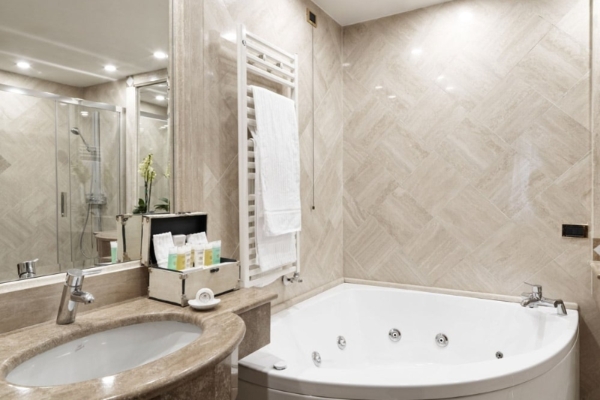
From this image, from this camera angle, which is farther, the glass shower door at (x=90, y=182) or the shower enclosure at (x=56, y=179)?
the glass shower door at (x=90, y=182)

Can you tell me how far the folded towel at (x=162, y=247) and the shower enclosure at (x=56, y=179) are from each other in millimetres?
152

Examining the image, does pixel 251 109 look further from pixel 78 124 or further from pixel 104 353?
pixel 104 353

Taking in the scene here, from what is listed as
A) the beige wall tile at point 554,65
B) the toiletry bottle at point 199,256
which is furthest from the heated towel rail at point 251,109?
the beige wall tile at point 554,65

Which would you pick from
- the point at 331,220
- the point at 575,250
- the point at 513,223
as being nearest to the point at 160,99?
the point at 331,220

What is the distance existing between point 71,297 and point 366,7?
2.48 metres

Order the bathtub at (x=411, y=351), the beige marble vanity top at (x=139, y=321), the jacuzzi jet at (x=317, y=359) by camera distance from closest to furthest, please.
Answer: the beige marble vanity top at (x=139, y=321) → the bathtub at (x=411, y=351) → the jacuzzi jet at (x=317, y=359)

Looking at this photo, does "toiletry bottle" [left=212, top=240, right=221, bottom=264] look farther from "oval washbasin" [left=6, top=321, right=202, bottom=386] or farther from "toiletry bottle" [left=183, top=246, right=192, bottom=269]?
"oval washbasin" [left=6, top=321, right=202, bottom=386]

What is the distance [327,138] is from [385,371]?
172 cm

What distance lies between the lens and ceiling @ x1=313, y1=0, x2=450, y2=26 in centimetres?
273

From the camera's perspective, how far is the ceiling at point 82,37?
4.09ft

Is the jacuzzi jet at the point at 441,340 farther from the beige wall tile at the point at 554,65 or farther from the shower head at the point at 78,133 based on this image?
the shower head at the point at 78,133

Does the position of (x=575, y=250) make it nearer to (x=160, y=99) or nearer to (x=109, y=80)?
(x=160, y=99)

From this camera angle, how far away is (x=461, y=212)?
269 centimetres

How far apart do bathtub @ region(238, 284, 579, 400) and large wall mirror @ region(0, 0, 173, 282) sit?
79 cm
